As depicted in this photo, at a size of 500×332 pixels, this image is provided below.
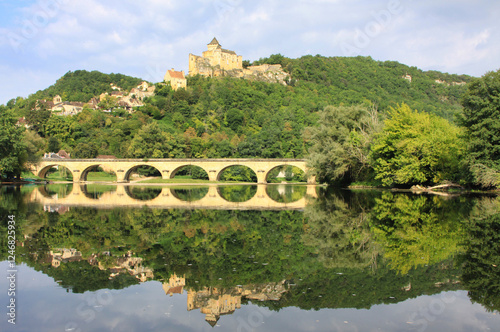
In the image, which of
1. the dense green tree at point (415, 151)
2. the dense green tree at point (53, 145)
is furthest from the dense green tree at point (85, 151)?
the dense green tree at point (415, 151)

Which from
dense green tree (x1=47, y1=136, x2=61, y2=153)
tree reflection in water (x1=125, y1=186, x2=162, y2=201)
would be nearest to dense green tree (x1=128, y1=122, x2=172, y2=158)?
dense green tree (x1=47, y1=136, x2=61, y2=153)

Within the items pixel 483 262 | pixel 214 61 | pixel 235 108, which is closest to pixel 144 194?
pixel 483 262

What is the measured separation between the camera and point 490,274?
8.10 m

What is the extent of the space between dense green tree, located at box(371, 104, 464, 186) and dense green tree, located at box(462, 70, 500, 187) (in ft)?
7.17

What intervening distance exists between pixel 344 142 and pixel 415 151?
712cm

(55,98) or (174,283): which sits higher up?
(55,98)

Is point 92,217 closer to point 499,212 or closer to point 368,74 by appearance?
point 499,212

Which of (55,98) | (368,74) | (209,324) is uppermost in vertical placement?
(368,74)

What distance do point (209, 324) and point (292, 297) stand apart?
1.68m

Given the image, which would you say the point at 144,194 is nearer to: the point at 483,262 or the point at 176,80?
the point at 483,262

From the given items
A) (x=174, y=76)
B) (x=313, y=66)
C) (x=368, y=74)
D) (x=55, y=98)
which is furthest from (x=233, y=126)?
(x=55, y=98)

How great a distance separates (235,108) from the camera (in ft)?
317

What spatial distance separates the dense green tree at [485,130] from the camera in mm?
27422

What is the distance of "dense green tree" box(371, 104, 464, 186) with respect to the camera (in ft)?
104
